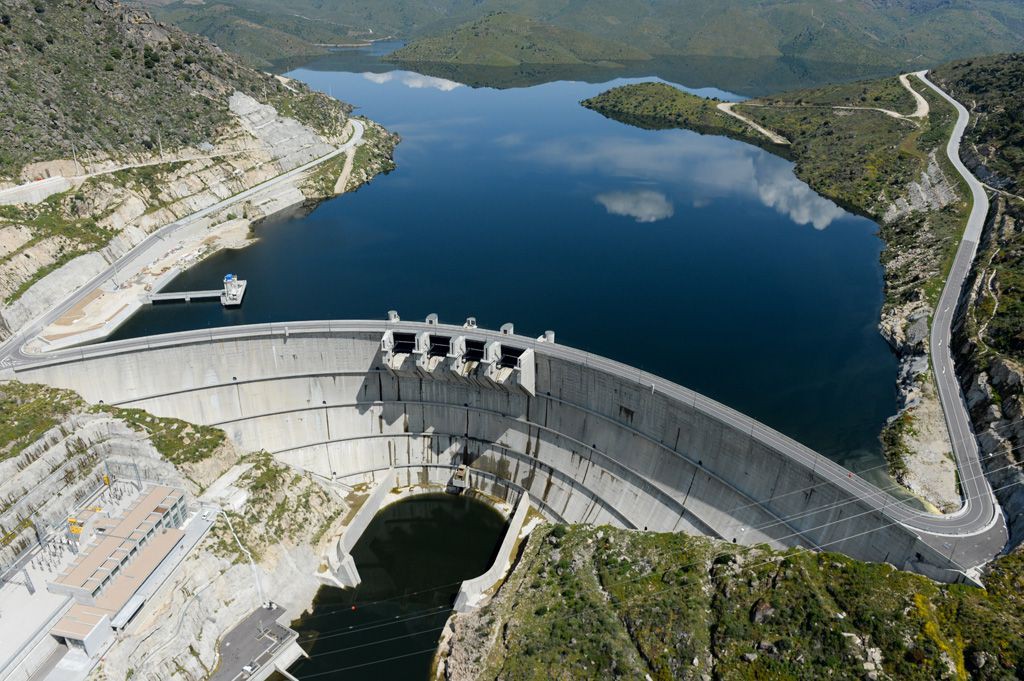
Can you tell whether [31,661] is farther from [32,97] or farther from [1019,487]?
[32,97]

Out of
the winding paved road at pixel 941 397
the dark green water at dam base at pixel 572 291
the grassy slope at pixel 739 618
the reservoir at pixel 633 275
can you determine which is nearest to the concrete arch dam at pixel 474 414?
the winding paved road at pixel 941 397

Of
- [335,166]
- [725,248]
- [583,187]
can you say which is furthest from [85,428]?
[583,187]

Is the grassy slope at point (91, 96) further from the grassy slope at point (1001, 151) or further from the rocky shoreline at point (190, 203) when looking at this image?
the grassy slope at point (1001, 151)

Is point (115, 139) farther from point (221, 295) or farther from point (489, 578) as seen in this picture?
point (489, 578)

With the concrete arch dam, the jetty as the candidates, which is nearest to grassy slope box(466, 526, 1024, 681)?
the concrete arch dam

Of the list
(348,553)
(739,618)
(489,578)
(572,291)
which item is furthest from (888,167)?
(348,553)

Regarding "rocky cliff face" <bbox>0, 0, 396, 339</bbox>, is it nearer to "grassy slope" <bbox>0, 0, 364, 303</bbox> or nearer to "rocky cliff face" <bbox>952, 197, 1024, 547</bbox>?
"grassy slope" <bbox>0, 0, 364, 303</bbox>
